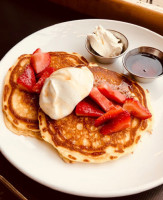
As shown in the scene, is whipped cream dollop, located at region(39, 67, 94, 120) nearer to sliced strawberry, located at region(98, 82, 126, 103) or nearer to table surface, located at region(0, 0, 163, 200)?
sliced strawberry, located at region(98, 82, 126, 103)

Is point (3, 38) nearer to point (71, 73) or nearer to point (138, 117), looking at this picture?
point (71, 73)

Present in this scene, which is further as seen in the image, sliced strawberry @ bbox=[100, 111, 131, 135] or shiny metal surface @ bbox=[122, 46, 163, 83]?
shiny metal surface @ bbox=[122, 46, 163, 83]

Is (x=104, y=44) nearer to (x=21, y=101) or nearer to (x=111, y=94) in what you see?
(x=111, y=94)

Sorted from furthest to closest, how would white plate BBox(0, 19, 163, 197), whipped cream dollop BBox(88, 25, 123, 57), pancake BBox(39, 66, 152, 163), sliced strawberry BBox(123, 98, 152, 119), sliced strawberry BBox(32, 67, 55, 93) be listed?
1. whipped cream dollop BBox(88, 25, 123, 57)
2. sliced strawberry BBox(32, 67, 55, 93)
3. sliced strawberry BBox(123, 98, 152, 119)
4. pancake BBox(39, 66, 152, 163)
5. white plate BBox(0, 19, 163, 197)

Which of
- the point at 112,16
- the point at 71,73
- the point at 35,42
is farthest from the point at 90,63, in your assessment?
the point at 112,16

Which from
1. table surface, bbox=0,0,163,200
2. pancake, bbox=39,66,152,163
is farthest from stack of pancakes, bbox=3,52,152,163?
table surface, bbox=0,0,163,200

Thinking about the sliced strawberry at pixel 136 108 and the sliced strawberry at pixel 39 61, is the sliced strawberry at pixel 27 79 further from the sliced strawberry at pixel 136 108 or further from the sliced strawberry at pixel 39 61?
the sliced strawberry at pixel 136 108

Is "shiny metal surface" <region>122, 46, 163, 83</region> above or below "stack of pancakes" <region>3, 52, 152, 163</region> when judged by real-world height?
above
